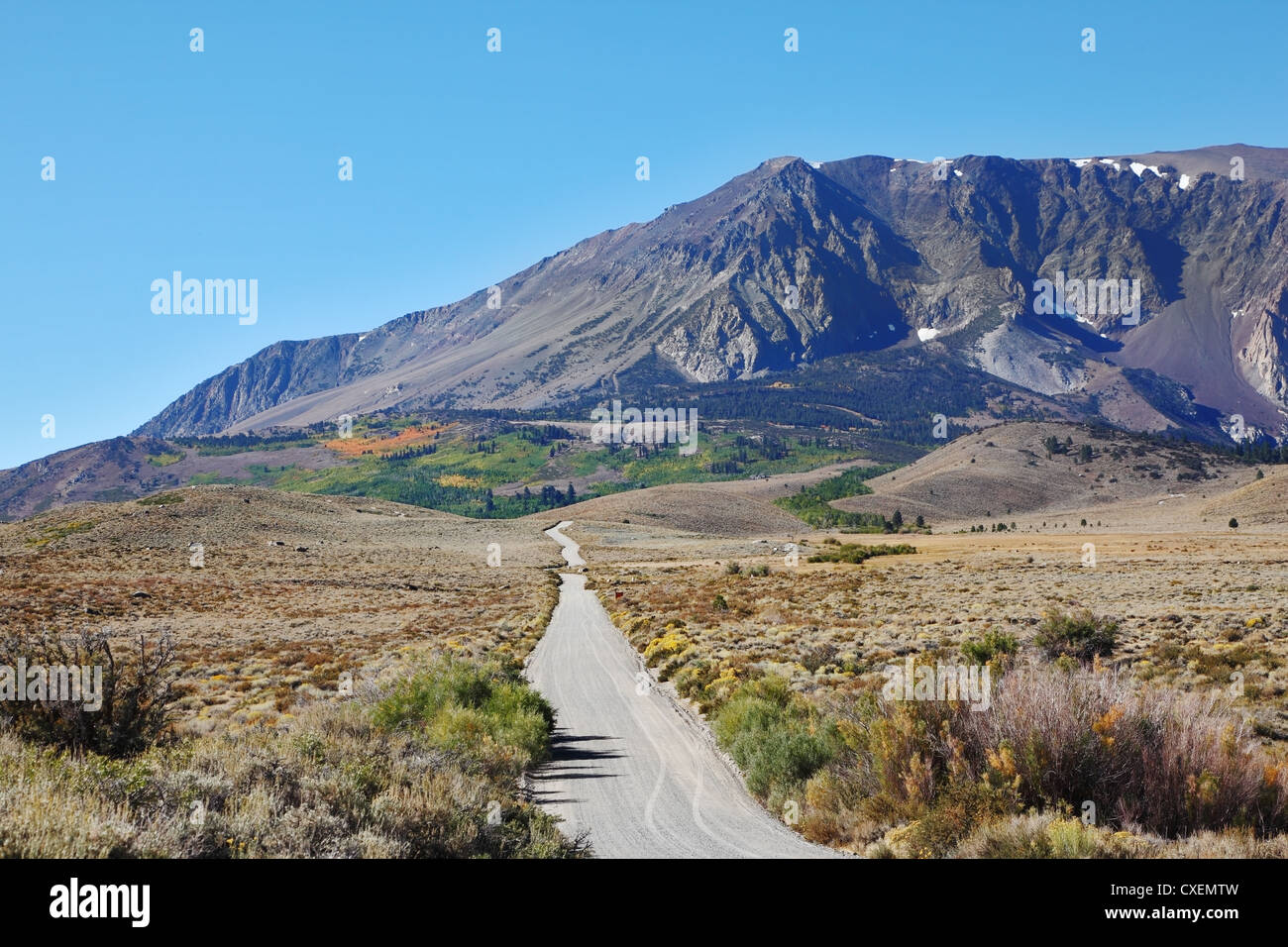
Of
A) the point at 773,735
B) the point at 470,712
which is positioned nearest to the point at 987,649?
the point at 773,735

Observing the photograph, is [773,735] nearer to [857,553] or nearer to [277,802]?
[277,802]

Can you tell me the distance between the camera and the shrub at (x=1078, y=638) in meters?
22.0

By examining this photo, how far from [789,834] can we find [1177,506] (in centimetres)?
15688

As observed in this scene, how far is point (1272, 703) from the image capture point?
1591 centimetres

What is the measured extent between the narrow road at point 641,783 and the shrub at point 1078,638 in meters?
10.6

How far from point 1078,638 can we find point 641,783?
49.1ft

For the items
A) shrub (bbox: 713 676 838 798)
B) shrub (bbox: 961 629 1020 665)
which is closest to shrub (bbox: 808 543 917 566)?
shrub (bbox: 961 629 1020 665)

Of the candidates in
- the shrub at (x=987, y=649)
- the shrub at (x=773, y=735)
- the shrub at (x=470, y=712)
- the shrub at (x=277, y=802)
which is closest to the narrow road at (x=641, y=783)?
the shrub at (x=773, y=735)

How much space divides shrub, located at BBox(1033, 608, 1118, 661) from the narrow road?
10.6 m

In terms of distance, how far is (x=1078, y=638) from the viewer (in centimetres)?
2253

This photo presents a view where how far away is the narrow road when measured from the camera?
10.2 meters

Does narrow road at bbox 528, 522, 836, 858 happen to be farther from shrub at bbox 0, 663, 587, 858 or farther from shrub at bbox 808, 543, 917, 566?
shrub at bbox 808, 543, 917, 566

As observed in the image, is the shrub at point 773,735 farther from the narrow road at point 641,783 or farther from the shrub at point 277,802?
the shrub at point 277,802
